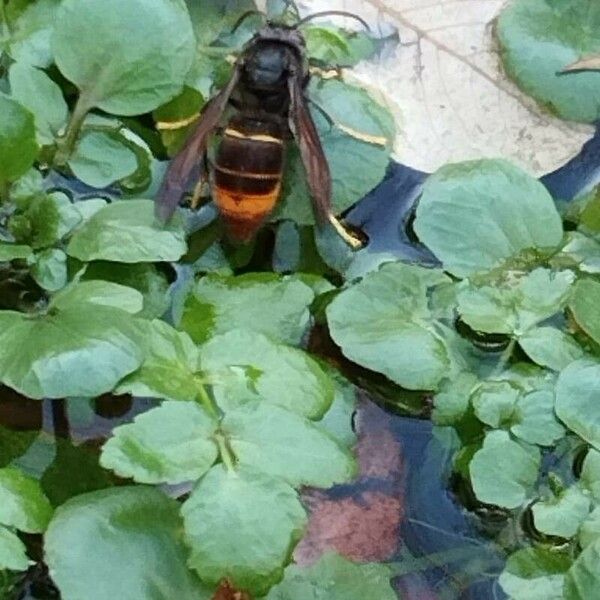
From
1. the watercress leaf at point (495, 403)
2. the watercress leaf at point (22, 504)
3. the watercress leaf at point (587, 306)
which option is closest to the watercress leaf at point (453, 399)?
the watercress leaf at point (495, 403)

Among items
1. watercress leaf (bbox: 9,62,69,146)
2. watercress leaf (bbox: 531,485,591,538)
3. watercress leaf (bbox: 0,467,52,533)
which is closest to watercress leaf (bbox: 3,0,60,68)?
watercress leaf (bbox: 9,62,69,146)

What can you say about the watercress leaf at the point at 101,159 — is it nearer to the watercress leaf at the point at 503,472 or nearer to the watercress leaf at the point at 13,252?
the watercress leaf at the point at 13,252

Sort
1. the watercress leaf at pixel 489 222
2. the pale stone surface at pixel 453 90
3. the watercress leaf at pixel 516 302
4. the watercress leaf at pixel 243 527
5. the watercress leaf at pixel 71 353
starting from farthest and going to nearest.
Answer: the pale stone surface at pixel 453 90 < the watercress leaf at pixel 489 222 < the watercress leaf at pixel 516 302 < the watercress leaf at pixel 71 353 < the watercress leaf at pixel 243 527

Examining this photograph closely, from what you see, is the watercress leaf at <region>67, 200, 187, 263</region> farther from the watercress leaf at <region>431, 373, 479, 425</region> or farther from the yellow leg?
the watercress leaf at <region>431, 373, 479, 425</region>

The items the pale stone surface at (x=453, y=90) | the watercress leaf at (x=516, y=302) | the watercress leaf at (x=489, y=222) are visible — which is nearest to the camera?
the watercress leaf at (x=516, y=302)

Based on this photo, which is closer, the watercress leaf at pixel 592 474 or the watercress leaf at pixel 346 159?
the watercress leaf at pixel 592 474

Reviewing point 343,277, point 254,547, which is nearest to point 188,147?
point 343,277

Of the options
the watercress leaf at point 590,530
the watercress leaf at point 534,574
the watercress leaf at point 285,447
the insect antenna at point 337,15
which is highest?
the insect antenna at point 337,15

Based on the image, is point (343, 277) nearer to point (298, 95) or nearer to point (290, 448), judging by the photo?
point (298, 95)
